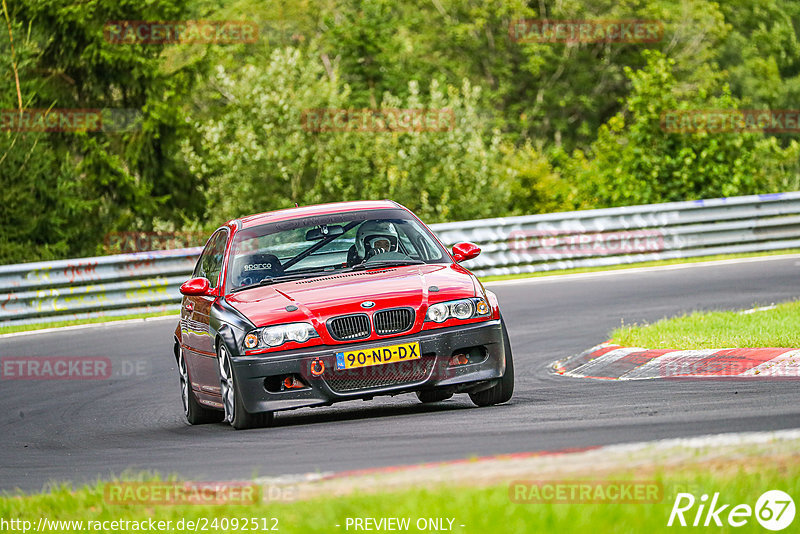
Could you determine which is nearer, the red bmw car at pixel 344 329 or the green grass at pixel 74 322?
the red bmw car at pixel 344 329

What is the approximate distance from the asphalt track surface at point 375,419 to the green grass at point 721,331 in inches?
27.4

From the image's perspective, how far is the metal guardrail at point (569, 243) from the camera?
2016 centimetres

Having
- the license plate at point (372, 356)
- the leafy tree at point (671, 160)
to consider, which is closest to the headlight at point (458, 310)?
the license plate at point (372, 356)

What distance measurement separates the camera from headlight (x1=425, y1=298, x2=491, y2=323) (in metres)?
8.88

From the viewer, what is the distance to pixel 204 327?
9.93 meters

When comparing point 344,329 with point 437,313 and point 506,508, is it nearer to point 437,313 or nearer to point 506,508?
point 437,313

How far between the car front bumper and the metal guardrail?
455 inches

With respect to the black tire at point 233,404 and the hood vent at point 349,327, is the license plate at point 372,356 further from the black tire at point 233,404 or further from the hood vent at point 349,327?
the black tire at point 233,404

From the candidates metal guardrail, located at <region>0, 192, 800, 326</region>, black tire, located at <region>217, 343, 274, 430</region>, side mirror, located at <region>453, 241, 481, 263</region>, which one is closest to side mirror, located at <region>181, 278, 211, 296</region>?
black tire, located at <region>217, 343, 274, 430</region>

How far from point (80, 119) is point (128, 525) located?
2872 cm

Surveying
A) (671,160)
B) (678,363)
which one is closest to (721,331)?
(678,363)

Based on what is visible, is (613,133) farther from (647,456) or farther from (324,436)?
(647,456)

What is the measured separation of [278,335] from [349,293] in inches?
22.2

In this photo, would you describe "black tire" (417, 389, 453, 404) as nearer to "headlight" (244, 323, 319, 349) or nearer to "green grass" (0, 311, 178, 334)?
"headlight" (244, 323, 319, 349)
